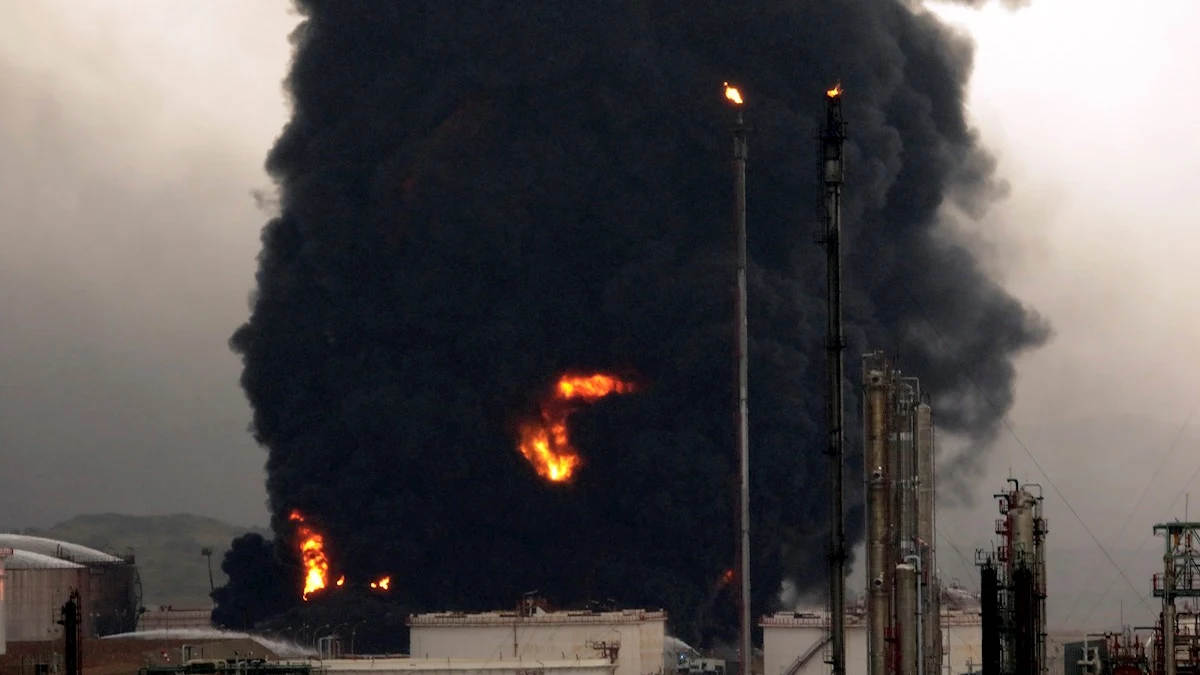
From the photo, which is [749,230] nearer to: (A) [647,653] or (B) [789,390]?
(B) [789,390]

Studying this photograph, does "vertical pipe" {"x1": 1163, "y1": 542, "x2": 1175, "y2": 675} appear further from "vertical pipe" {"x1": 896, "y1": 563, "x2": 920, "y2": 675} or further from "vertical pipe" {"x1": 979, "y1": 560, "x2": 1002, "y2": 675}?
"vertical pipe" {"x1": 979, "y1": 560, "x2": 1002, "y2": 675}

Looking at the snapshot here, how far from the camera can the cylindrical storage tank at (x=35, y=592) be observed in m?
158

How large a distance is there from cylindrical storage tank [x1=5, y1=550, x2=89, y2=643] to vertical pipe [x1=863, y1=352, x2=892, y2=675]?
230 ft

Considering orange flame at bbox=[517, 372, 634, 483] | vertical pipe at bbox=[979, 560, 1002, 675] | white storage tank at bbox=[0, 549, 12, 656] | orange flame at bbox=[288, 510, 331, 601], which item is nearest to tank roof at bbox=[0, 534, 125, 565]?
orange flame at bbox=[288, 510, 331, 601]

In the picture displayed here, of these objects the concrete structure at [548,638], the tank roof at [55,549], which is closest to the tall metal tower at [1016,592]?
the concrete structure at [548,638]

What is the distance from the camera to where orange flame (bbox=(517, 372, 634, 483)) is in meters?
172

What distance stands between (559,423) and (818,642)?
30.8m

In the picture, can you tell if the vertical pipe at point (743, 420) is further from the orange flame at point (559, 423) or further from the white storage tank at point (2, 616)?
the white storage tank at point (2, 616)

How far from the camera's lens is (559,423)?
172500 mm

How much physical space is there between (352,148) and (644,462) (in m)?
32.1

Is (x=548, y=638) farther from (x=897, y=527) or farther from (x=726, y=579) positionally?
(x=897, y=527)

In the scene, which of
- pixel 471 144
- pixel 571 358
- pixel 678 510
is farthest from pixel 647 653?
pixel 471 144

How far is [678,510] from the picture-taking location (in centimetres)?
16250

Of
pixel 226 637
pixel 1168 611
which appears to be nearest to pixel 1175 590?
pixel 1168 611
